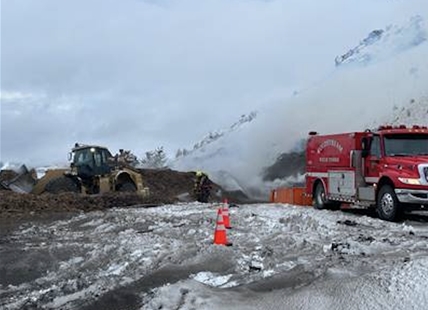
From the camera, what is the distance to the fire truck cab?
15.9 metres

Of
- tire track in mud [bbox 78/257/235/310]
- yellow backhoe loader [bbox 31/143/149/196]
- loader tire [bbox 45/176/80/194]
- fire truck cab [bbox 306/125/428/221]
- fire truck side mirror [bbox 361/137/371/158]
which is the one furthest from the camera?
yellow backhoe loader [bbox 31/143/149/196]

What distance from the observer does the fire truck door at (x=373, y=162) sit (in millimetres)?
17469

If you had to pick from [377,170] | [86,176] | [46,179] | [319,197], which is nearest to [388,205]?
[377,170]

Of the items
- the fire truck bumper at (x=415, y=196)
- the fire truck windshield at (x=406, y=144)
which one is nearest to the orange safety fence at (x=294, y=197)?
the fire truck windshield at (x=406, y=144)

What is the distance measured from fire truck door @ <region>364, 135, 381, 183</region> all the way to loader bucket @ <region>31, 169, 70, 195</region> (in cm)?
1496

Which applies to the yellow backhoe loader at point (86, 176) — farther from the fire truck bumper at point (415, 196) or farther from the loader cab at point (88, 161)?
the fire truck bumper at point (415, 196)

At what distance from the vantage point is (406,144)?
17172 millimetres

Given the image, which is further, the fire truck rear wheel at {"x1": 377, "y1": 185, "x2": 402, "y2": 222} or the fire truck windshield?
the fire truck windshield

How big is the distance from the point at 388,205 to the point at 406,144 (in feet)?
6.13

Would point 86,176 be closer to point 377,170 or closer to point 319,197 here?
point 319,197

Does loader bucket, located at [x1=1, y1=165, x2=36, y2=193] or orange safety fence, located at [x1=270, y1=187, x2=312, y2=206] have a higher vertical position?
loader bucket, located at [x1=1, y1=165, x2=36, y2=193]

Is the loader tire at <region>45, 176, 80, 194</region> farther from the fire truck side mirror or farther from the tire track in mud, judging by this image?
the tire track in mud

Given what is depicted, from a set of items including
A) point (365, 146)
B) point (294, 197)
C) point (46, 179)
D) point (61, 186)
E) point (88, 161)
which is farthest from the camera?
point (46, 179)

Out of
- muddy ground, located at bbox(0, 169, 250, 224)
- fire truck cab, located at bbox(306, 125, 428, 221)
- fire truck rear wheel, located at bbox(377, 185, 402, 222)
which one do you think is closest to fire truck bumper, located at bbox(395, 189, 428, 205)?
fire truck cab, located at bbox(306, 125, 428, 221)
